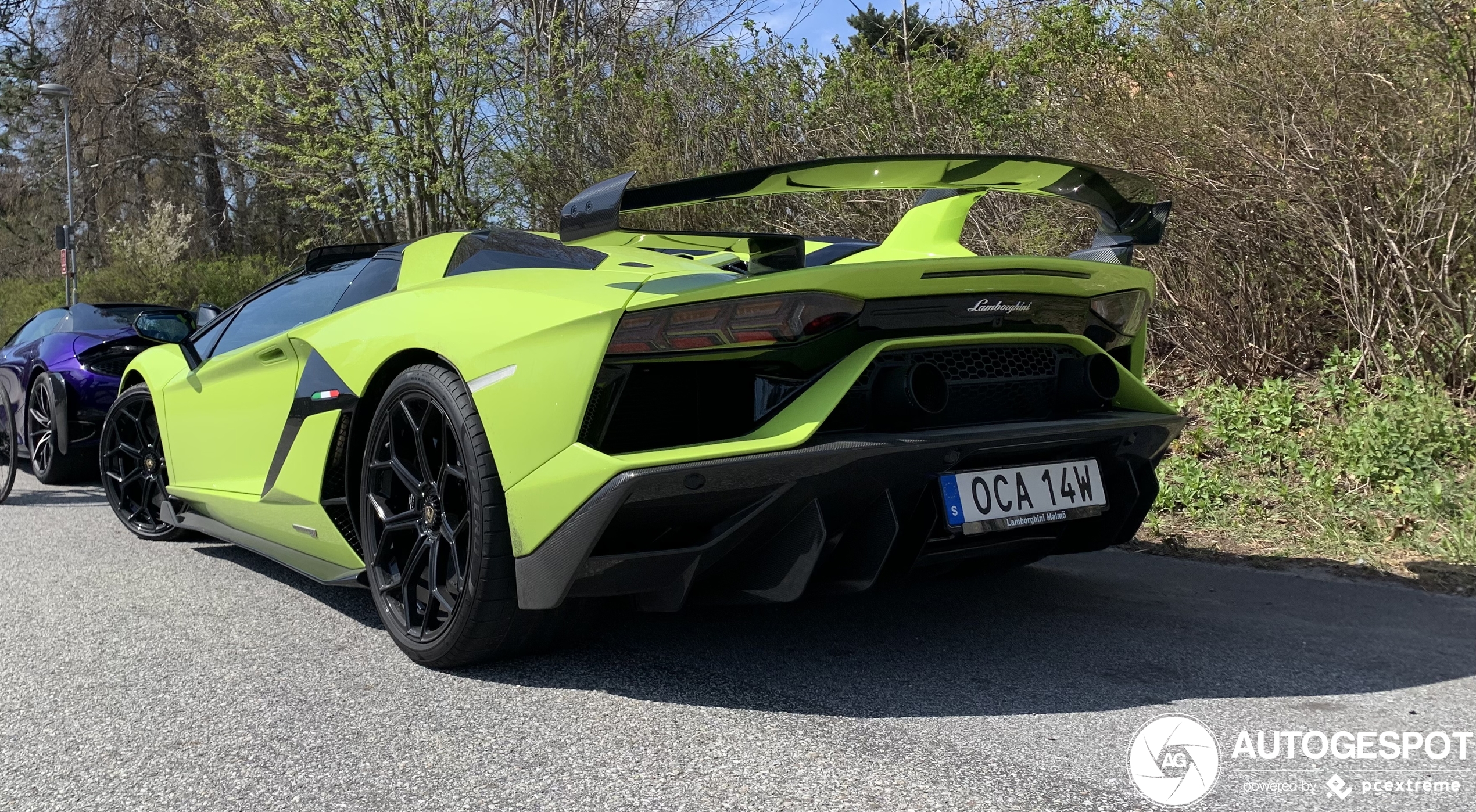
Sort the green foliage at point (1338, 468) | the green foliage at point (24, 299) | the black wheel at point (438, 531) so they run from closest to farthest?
the black wheel at point (438, 531) → the green foliage at point (1338, 468) → the green foliage at point (24, 299)

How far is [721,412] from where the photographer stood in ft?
8.75

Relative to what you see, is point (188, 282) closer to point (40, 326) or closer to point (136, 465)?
point (40, 326)

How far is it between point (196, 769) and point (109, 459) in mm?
3609

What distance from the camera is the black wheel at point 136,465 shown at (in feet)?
16.6

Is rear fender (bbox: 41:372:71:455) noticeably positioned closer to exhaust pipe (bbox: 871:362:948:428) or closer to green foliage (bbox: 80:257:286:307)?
exhaust pipe (bbox: 871:362:948:428)

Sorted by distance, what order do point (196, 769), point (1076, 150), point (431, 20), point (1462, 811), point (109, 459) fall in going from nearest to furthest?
1. point (1462, 811)
2. point (196, 769)
3. point (109, 459)
4. point (1076, 150)
5. point (431, 20)

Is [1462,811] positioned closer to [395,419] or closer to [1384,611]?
[1384,611]

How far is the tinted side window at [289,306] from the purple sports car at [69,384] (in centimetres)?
325

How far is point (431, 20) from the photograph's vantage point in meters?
15.3

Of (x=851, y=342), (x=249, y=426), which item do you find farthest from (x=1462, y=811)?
(x=249, y=426)

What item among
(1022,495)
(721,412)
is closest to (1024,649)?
(1022,495)

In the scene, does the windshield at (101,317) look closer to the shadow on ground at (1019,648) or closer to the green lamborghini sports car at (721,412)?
the shadow on ground at (1019,648)

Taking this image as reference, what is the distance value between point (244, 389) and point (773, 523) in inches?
91.2

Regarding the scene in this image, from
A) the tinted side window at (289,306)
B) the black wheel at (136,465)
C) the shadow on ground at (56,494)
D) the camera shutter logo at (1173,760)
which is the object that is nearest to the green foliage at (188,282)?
the shadow on ground at (56,494)
